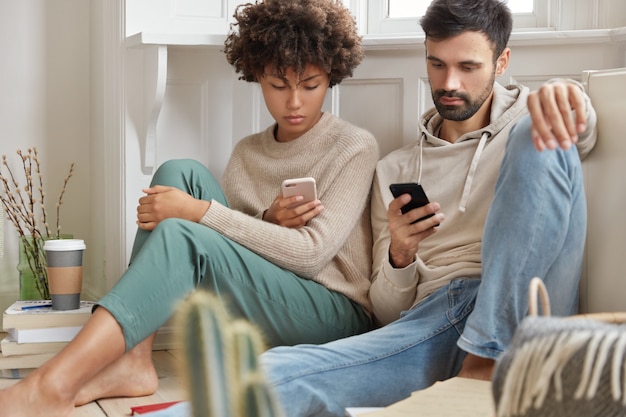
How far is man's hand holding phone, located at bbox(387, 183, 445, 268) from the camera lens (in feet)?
5.19

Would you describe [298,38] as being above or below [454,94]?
above

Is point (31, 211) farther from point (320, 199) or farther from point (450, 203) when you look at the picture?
point (450, 203)

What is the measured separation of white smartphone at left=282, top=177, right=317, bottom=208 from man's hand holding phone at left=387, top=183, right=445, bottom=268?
244 mm

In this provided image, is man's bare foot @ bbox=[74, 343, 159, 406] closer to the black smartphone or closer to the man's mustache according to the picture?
the black smartphone

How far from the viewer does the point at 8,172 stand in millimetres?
2559

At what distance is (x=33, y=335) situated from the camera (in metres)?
2.06

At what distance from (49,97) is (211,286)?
117cm

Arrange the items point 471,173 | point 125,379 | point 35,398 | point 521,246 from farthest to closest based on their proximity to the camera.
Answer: point 125,379
point 471,173
point 35,398
point 521,246

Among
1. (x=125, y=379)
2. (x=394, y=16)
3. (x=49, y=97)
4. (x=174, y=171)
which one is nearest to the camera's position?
(x=125, y=379)

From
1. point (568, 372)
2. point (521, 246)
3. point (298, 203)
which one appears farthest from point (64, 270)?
point (568, 372)

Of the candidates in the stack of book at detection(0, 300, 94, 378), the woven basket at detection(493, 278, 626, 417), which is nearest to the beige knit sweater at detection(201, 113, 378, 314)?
the stack of book at detection(0, 300, 94, 378)

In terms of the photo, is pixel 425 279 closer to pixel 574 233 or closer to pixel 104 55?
pixel 574 233

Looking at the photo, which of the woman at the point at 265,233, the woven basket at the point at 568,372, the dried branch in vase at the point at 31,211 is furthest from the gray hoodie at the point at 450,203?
the woven basket at the point at 568,372

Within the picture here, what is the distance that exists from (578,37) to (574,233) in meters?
0.83
